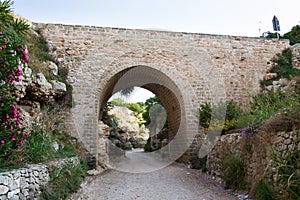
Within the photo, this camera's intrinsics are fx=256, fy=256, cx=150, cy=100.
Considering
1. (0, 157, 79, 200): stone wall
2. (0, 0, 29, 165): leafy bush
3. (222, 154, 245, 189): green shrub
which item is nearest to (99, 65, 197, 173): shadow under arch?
(222, 154, 245, 189): green shrub

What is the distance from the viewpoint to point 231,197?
4.47 metres

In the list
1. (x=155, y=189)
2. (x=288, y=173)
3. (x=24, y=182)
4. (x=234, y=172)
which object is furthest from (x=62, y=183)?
(x=288, y=173)

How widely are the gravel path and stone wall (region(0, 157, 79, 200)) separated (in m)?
0.91

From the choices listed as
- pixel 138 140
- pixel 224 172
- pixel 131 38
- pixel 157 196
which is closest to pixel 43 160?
pixel 157 196

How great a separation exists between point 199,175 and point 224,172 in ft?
5.32

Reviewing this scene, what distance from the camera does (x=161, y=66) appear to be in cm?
920

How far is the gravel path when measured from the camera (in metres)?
4.62

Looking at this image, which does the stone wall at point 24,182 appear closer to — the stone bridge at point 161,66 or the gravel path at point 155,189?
the gravel path at point 155,189

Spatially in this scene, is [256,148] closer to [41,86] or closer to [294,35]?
[41,86]

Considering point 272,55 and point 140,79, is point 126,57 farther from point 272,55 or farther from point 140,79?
point 272,55

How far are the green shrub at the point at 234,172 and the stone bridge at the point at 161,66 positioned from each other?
152 inches

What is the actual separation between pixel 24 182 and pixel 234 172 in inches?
145

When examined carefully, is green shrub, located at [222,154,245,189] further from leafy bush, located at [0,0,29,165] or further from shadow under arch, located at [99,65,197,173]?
leafy bush, located at [0,0,29,165]

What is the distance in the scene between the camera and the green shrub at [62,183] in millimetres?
3891
